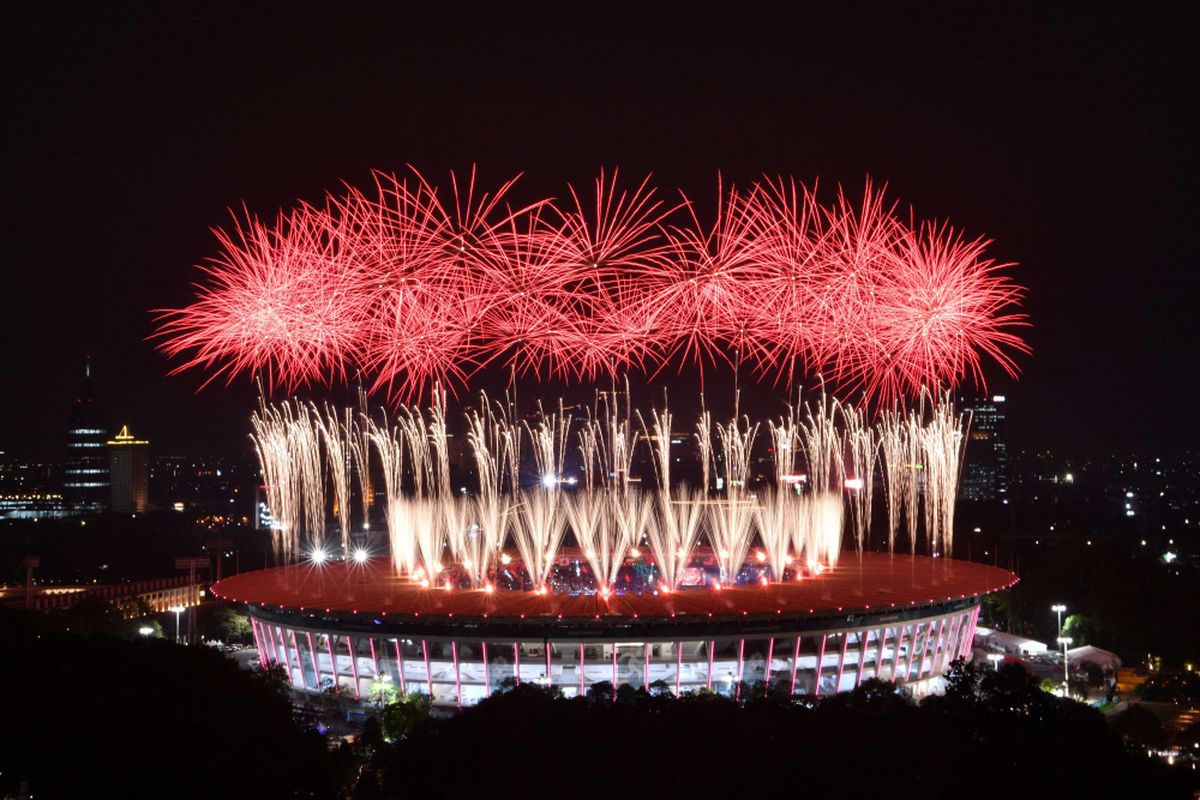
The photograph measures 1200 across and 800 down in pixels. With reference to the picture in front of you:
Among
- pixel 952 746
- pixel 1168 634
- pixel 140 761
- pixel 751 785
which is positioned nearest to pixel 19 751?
pixel 140 761

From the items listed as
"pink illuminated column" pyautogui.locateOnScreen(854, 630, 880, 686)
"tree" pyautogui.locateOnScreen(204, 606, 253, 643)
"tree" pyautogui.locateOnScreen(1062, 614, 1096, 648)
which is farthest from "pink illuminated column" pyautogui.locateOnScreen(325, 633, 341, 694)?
"tree" pyautogui.locateOnScreen(1062, 614, 1096, 648)

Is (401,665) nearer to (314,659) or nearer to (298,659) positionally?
(314,659)

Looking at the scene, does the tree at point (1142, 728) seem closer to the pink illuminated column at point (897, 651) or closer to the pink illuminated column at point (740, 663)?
the pink illuminated column at point (897, 651)

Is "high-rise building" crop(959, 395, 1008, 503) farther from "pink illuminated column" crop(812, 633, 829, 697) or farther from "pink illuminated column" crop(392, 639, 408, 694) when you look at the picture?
"pink illuminated column" crop(392, 639, 408, 694)

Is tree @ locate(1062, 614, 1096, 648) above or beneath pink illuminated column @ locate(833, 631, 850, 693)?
beneath

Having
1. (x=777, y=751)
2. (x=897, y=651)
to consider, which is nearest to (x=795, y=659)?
(x=897, y=651)

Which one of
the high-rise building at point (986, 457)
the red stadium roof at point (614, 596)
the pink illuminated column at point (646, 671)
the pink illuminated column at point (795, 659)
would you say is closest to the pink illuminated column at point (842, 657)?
the red stadium roof at point (614, 596)
